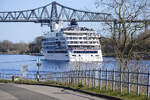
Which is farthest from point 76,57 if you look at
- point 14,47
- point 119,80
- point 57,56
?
point 14,47

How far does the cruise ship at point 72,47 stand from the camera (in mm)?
72500

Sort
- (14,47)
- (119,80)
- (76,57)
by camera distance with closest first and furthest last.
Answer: (119,80)
(76,57)
(14,47)

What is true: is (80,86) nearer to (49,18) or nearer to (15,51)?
(49,18)

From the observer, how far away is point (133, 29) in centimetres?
1772

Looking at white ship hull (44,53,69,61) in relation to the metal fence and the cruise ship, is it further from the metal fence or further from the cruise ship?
the metal fence

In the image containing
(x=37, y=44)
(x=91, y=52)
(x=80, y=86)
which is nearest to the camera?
(x=80, y=86)

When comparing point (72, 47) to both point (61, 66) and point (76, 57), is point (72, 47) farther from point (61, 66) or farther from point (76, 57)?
point (61, 66)

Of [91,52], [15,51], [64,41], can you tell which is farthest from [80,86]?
[15,51]

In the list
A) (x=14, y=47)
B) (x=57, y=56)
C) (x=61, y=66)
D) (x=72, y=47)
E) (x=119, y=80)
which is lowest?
(x=61, y=66)

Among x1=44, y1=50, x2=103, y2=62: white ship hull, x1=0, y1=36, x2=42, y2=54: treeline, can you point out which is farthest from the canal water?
x1=0, y1=36, x2=42, y2=54: treeline

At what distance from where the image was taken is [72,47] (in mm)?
75688

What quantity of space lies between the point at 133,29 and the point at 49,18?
92.2 m

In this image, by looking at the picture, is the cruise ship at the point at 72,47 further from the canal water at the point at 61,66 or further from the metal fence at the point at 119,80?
the metal fence at the point at 119,80

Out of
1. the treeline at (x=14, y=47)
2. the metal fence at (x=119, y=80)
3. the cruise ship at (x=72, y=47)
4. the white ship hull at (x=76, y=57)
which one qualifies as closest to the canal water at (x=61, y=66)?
the metal fence at (x=119, y=80)
